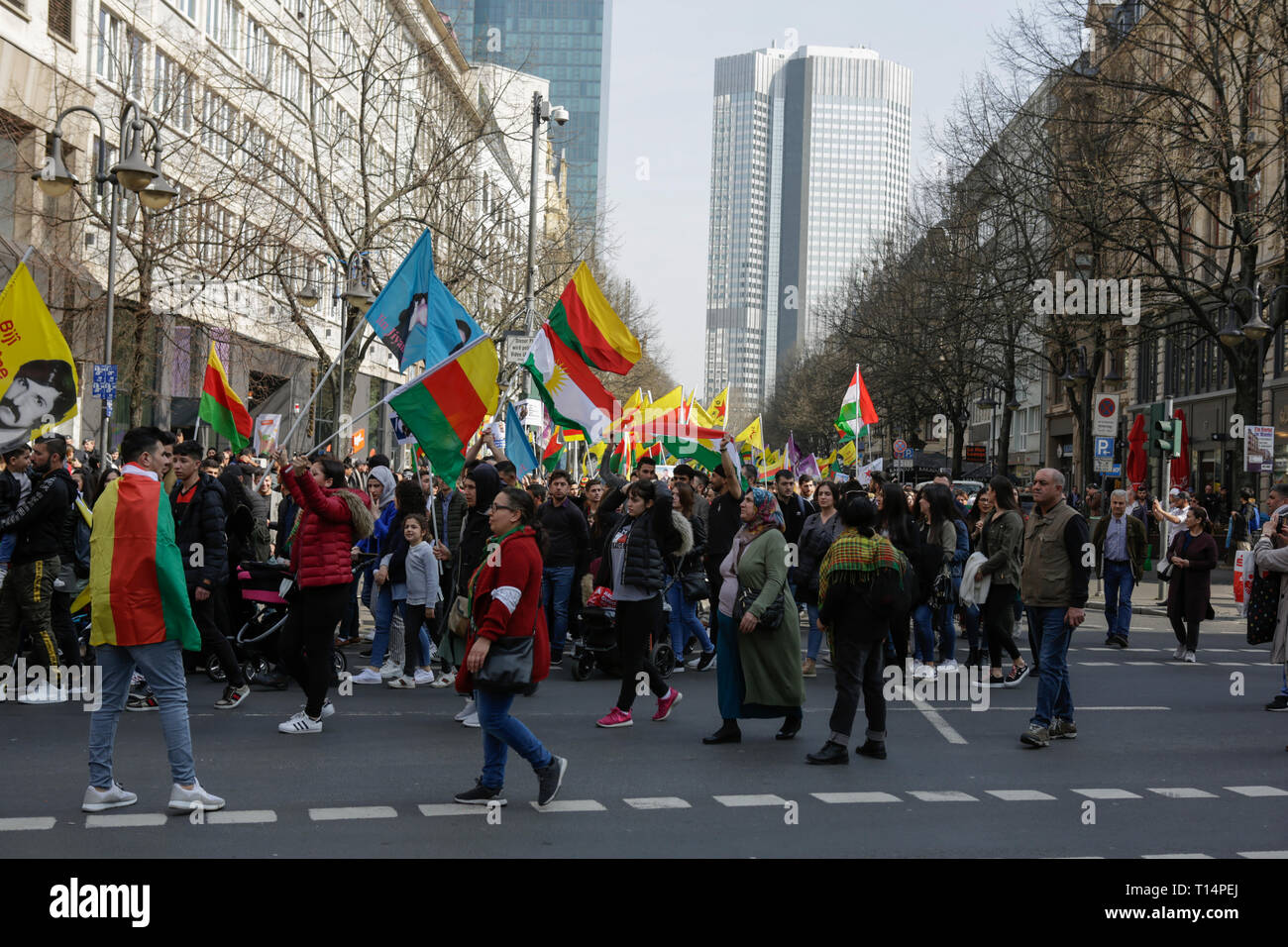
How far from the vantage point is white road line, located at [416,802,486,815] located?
279 inches

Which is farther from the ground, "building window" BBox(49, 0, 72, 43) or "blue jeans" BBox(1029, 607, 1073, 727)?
"building window" BBox(49, 0, 72, 43)

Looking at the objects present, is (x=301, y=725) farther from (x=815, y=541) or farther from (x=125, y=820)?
(x=815, y=541)

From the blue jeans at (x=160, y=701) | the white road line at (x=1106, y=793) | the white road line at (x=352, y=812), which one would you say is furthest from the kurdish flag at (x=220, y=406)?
the white road line at (x=1106, y=793)

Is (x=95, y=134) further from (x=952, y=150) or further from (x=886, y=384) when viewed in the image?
(x=886, y=384)

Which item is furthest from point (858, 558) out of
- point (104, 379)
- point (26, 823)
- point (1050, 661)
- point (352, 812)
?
point (104, 379)

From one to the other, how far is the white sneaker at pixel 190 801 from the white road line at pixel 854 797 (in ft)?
10.3

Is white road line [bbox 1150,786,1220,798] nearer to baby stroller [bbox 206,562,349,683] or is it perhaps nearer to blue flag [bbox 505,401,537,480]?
baby stroller [bbox 206,562,349,683]

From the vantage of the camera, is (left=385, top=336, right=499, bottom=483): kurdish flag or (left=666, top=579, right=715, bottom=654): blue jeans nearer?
(left=385, top=336, right=499, bottom=483): kurdish flag

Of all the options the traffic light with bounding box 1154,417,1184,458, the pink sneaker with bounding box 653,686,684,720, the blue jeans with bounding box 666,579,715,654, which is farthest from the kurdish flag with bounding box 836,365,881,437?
the pink sneaker with bounding box 653,686,684,720

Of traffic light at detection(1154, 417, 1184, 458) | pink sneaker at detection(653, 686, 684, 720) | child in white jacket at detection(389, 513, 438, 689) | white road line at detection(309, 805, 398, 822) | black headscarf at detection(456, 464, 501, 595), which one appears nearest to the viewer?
white road line at detection(309, 805, 398, 822)

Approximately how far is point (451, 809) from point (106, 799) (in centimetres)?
168

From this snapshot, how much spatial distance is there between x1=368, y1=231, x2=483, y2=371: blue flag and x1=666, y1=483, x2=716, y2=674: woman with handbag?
2.40 m
